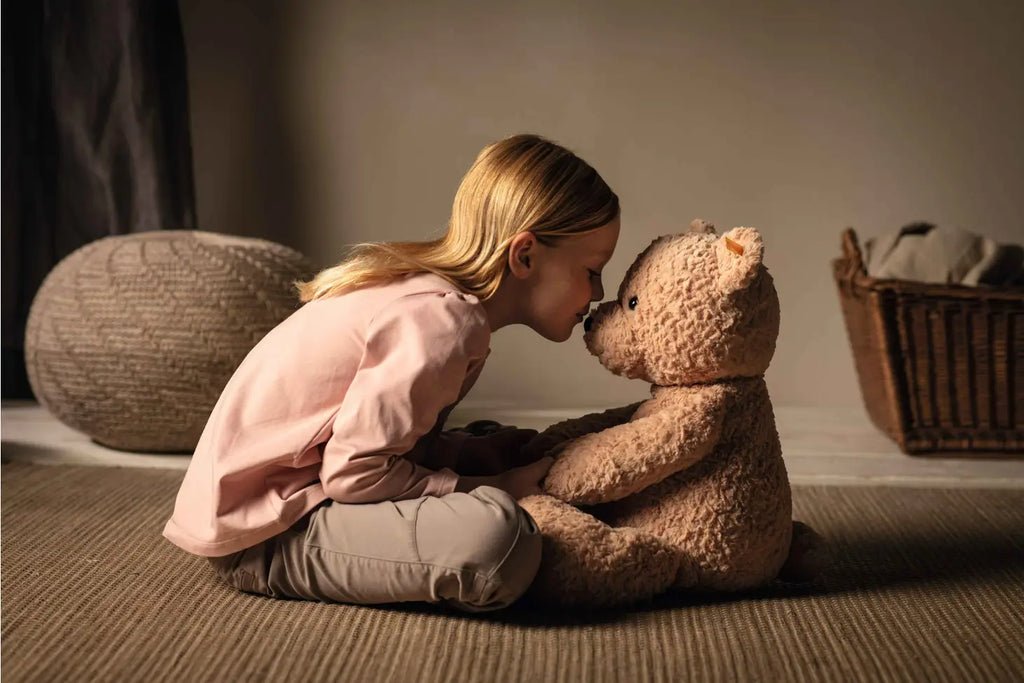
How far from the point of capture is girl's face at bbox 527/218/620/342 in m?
1.17

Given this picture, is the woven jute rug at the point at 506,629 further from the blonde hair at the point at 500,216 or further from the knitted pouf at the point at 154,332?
the knitted pouf at the point at 154,332

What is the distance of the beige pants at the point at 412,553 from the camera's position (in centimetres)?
103

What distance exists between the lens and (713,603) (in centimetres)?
115

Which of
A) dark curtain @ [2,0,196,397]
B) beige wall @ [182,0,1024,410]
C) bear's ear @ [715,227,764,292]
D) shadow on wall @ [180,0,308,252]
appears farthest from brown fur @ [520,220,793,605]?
shadow on wall @ [180,0,308,252]

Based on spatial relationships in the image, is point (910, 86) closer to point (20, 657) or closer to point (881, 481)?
point (881, 481)

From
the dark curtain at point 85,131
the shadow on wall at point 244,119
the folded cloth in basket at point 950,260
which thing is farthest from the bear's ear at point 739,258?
the shadow on wall at point 244,119

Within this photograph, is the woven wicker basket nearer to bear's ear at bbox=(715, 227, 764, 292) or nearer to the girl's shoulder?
bear's ear at bbox=(715, 227, 764, 292)

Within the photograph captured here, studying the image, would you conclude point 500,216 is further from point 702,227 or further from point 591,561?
point 591,561

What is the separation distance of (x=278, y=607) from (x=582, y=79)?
1743 mm

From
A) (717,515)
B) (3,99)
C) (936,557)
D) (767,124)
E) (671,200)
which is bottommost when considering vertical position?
(936,557)

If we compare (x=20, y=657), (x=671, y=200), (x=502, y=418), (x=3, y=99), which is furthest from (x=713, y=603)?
(x=3, y=99)

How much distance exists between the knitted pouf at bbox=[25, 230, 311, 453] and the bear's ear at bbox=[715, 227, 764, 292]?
1018mm

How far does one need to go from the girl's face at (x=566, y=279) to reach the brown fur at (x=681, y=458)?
0.04m

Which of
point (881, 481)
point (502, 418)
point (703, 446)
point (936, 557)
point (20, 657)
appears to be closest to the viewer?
point (20, 657)
